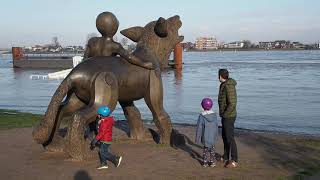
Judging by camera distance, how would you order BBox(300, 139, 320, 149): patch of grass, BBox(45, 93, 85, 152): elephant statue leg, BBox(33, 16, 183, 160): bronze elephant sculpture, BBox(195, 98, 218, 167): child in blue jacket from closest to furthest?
BBox(195, 98, 218, 167): child in blue jacket → BBox(33, 16, 183, 160): bronze elephant sculpture → BBox(45, 93, 85, 152): elephant statue leg → BBox(300, 139, 320, 149): patch of grass

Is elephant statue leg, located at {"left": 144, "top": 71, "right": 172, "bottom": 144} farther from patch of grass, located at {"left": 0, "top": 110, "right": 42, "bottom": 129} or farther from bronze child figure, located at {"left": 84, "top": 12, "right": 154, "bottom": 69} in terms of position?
patch of grass, located at {"left": 0, "top": 110, "right": 42, "bottom": 129}

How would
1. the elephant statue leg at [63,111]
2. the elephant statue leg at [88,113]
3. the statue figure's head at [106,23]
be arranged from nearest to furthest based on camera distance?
the elephant statue leg at [88,113], the elephant statue leg at [63,111], the statue figure's head at [106,23]

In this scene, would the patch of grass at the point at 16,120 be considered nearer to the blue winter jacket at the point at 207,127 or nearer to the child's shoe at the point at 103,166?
the child's shoe at the point at 103,166

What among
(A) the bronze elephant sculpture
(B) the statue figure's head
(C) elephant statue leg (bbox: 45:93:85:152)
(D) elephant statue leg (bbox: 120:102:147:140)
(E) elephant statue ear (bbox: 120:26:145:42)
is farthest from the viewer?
(D) elephant statue leg (bbox: 120:102:147:140)

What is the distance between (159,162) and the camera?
828cm

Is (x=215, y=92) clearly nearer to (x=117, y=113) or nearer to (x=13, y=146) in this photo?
(x=117, y=113)

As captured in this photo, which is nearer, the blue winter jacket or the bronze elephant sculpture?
the blue winter jacket

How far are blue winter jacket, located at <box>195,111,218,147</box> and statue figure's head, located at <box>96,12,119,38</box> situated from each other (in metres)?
2.54

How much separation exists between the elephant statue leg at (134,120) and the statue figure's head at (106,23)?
5.78ft

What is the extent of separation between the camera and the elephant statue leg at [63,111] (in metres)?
8.84

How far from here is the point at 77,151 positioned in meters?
8.12

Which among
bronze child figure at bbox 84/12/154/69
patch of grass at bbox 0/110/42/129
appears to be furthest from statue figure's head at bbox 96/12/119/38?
patch of grass at bbox 0/110/42/129

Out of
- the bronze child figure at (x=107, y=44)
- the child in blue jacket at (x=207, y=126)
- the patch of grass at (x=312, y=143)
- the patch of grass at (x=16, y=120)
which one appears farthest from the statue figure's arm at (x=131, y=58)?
the patch of grass at (x=16, y=120)

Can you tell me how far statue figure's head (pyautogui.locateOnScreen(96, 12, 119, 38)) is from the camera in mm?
8969
